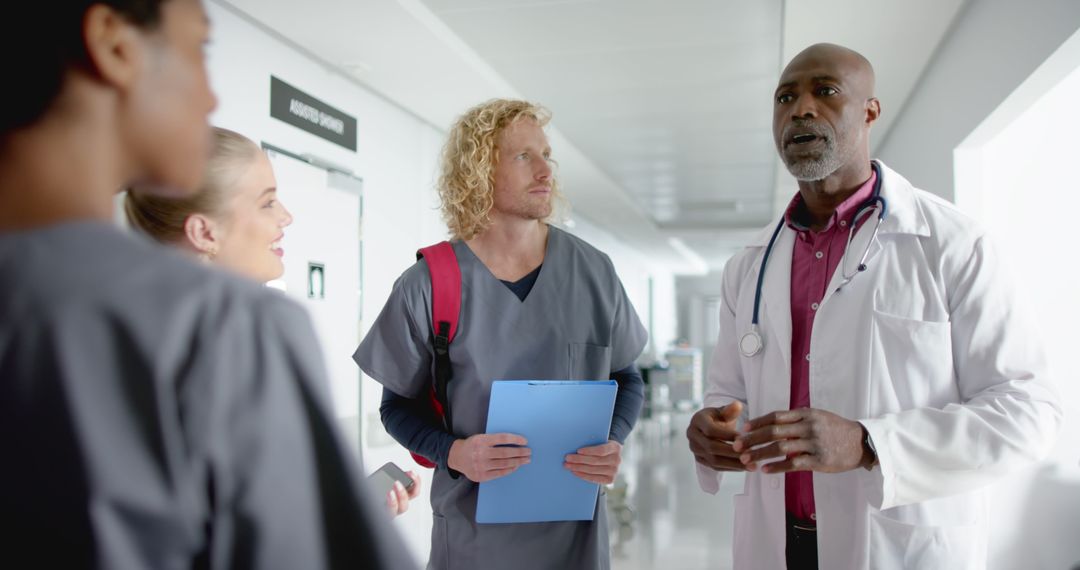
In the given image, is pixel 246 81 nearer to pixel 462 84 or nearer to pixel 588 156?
pixel 462 84

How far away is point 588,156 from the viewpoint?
6789mm

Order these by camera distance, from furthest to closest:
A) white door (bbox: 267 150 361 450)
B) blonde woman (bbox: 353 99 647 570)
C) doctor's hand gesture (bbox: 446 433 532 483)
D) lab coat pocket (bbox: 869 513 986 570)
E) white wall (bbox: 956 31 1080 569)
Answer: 1. white door (bbox: 267 150 361 450)
2. white wall (bbox: 956 31 1080 569)
3. blonde woman (bbox: 353 99 647 570)
4. doctor's hand gesture (bbox: 446 433 532 483)
5. lab coat pocket (bbox: 869 513 986 570)

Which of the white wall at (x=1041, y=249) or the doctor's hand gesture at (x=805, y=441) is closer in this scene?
the doctor's hand gesture at (x=805, y=441)

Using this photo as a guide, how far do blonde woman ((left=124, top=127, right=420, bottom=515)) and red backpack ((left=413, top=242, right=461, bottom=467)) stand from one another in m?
0.38

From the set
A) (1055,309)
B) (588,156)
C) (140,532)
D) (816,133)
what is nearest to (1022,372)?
(816,133)

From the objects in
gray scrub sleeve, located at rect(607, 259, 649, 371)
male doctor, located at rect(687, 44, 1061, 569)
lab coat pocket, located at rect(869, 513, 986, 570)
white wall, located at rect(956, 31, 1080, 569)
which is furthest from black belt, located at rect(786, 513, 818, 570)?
white wall, located at rect(956, 31, 1080, 569)

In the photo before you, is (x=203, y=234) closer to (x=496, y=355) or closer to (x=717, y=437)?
(x=496, y=355)

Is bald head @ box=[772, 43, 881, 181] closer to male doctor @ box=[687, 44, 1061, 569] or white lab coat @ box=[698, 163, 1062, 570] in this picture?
male doctor @ box=[687, 44, 1061, 569]

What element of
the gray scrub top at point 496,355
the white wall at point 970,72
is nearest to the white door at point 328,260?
the gray scrub top at point 496,355

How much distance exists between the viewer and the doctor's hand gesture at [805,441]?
1.29 m

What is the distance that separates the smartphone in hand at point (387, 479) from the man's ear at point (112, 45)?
51.9 inches

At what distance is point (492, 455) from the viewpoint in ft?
4.99

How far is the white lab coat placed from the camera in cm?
134

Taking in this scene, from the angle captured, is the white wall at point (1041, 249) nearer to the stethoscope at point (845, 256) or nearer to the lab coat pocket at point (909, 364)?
the stethoscope at point (845, 256)
